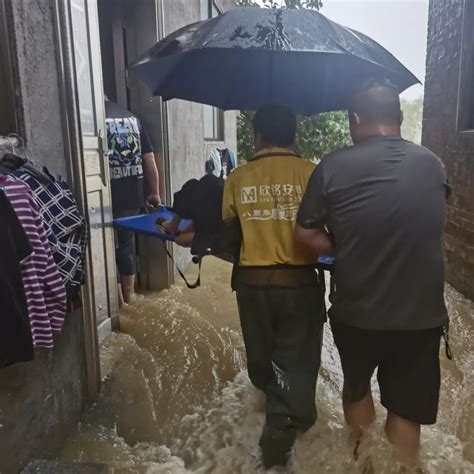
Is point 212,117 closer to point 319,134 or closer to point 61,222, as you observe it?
point 319,134

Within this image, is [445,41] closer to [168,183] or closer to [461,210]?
[461,210]

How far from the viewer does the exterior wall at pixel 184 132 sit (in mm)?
5012

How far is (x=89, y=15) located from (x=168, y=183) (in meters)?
2.11

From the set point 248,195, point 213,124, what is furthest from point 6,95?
point 213,124

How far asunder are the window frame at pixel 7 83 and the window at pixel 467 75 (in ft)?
15.9

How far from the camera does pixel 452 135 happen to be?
18.6 feet

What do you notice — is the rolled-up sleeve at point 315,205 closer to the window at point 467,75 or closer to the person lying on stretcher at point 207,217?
the person lying on stretcher at point 207,217

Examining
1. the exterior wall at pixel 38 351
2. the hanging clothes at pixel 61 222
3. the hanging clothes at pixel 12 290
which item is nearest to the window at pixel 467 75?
the exterior wall at pixel 38 351

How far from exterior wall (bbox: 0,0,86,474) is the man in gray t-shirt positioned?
128cm

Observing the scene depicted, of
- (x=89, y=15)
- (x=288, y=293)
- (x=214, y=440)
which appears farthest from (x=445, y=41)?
(x=214, y=440)

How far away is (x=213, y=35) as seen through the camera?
230 cm

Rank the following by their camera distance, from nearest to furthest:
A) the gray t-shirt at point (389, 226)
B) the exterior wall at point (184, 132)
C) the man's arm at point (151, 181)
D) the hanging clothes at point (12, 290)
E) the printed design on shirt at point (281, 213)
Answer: the hanging clothes at point (12, 290), the gray t-shirt at point (389, 226), the printed design on shirt at point (281, 213), the man's arm at point (151, 181), the exterior wall at point (184, 132)

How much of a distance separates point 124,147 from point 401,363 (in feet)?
8.85

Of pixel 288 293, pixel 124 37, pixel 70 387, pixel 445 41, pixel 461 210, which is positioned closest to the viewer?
pixel 288 293
